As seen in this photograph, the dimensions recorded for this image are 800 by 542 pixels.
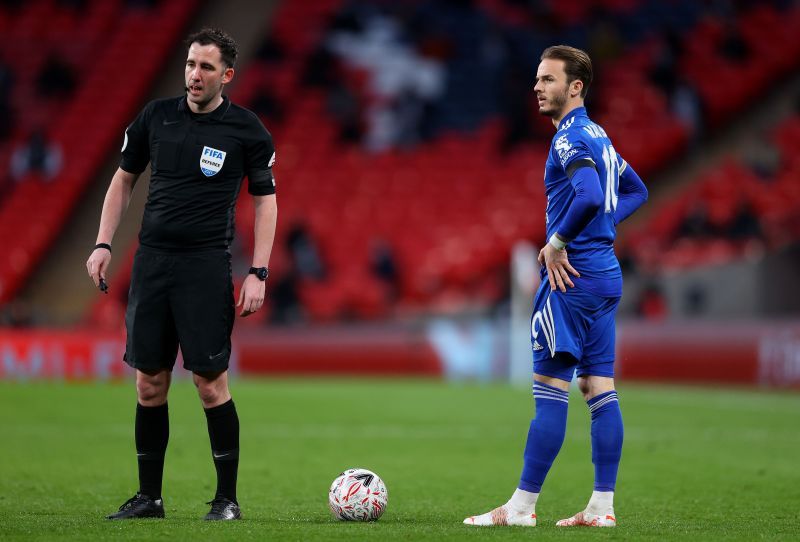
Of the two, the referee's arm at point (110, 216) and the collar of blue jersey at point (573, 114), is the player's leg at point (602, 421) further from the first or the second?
the referee's arm at point (110, 216)

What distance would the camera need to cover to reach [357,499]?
18.1 feet

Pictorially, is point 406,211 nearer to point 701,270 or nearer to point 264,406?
point 701,270

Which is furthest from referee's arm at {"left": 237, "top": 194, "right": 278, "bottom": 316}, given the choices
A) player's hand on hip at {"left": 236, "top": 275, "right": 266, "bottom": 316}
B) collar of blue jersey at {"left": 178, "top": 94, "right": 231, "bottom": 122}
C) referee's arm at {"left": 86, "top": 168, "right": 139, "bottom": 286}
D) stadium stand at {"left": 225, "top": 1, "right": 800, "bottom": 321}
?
stadium stand at {"left": 225, "top": 1, "right": 800, "bottom": 321}

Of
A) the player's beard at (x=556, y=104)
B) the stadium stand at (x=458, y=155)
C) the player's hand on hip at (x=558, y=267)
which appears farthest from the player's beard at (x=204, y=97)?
the stadium stand at (x=458, y=155)

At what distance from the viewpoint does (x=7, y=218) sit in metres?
23.8

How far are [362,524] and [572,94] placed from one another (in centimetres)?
208

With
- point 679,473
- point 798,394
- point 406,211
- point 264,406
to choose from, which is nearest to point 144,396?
point 679,473

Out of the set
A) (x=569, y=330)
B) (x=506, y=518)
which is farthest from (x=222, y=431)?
(x=569, y=330)

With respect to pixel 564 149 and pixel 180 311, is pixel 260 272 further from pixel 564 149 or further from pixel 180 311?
pixel 564 149

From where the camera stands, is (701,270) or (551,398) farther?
(701,270)

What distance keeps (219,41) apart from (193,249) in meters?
0.93

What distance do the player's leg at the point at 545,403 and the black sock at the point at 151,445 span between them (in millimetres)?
1416

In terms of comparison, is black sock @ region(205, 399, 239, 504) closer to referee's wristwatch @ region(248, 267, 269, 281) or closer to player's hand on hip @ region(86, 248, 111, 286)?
referee's wristwatch @ region(248, 267, 269, 281)

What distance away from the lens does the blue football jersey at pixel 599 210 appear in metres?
5.37
